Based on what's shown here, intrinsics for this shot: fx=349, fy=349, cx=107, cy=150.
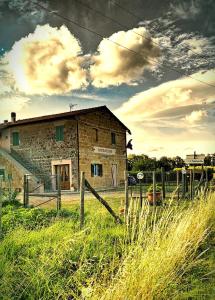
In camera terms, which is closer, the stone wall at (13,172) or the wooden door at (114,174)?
the stone wall at (13,172)

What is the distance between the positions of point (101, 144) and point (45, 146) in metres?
4.15

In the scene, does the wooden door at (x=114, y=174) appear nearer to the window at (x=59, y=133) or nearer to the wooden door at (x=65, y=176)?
the wooden door at (x=65, y=176)

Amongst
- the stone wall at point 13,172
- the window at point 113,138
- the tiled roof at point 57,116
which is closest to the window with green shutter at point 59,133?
the tiled roof at point 57,116

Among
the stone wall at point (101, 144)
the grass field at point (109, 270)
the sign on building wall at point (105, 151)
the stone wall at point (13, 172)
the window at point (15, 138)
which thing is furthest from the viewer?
the window at point (15, 138)

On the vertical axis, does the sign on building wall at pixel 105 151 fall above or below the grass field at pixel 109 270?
above

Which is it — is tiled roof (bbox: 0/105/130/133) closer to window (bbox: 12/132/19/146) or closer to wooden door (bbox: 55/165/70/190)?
window (bbox: 12/132/19/146)

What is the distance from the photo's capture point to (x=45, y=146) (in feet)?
83.1

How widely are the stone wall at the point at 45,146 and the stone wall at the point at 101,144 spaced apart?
24.3 inches

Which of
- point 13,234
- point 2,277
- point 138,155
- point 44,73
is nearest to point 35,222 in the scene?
point 13,234

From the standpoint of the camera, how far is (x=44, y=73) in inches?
485

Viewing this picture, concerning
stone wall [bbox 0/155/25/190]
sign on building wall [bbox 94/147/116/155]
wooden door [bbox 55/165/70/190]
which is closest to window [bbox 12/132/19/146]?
stone wall [bbox 0/155/25/190]

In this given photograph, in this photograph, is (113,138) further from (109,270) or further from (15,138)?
(109,270)

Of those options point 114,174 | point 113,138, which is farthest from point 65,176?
point 113,138

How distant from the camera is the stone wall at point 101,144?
24.1m
